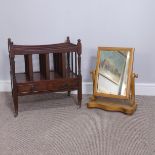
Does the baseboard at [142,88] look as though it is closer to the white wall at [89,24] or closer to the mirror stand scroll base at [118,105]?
the white wall at [89,24]

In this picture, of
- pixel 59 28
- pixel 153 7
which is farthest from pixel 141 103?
pixel 59 28

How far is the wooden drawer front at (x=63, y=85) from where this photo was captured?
7.88 feet

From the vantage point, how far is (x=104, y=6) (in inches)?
104

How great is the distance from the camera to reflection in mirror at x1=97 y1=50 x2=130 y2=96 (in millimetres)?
2453

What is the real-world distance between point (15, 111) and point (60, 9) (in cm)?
111

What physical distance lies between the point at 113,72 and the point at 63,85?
488 millimetres

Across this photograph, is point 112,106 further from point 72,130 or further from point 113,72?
point 72,130

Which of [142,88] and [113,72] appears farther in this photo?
[142,88]

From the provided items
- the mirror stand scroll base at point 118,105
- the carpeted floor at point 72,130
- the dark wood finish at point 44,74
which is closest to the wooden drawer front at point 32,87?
the dark wood finish at point 44,74

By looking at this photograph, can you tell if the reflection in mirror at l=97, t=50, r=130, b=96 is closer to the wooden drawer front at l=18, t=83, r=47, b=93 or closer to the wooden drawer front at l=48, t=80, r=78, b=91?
the wooden drawer front at l=48, t=80, r=78, b=91

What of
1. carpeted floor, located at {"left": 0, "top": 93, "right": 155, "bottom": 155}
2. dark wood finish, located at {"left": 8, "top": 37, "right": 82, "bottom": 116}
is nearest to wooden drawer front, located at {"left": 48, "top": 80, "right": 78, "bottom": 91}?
dark wood finish, located at {"left": 8, "top": 37, "right": 82, "bottom": 116}

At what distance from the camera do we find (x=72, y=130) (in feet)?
6.93

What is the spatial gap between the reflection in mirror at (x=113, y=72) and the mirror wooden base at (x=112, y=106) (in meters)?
0.11

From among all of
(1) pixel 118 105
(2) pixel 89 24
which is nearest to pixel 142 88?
(1) pixel 118 105
